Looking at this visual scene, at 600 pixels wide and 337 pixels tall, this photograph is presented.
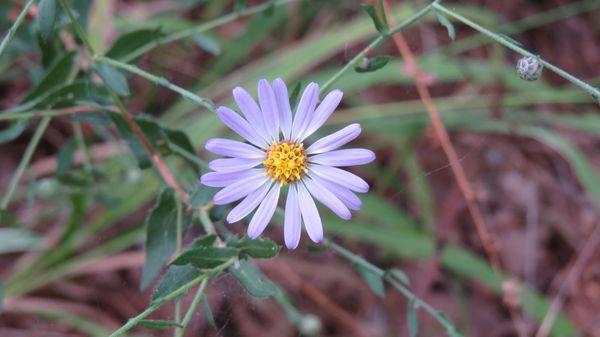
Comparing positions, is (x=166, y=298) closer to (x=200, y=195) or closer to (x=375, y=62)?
(x=200, y=195)

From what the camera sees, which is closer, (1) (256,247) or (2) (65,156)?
(1) (256,247)

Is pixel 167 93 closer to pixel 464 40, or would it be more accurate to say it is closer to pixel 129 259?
pixel 129 259

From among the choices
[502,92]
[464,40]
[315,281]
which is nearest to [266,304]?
[315,281]

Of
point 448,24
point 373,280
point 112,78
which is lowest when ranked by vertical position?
point 373,280

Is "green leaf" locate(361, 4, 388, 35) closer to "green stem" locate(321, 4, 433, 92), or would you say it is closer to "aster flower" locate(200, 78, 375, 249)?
"green stem" locate(321, 4, 433, 92)

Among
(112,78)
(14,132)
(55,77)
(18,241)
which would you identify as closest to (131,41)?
(55,77)

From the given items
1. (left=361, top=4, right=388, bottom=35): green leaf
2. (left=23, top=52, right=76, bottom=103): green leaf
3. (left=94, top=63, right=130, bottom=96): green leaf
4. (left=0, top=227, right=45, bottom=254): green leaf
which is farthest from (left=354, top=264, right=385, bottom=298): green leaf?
(left=0, top=227, right=45, bottom=254): green leaf

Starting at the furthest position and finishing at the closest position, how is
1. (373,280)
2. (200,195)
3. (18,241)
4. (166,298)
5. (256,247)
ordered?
(18,241)
(373,280)
(200,195)
(256,247)
(166,298)
